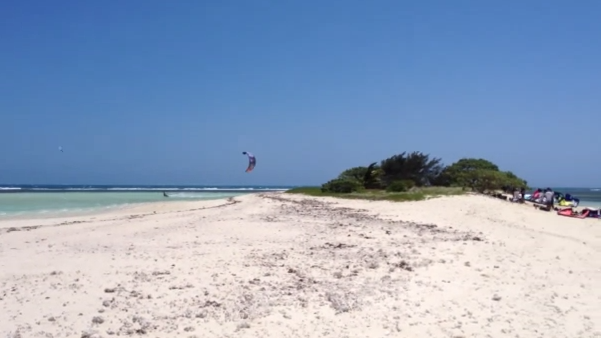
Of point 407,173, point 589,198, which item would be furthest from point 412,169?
point 589,198

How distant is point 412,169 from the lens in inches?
1416

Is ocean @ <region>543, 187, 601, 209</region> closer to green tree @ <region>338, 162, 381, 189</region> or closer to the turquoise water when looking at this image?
green tree @ <region>338, 162, 381, 189</region>

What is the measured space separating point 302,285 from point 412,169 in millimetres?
30554

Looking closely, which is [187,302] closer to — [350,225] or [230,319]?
[230,319]

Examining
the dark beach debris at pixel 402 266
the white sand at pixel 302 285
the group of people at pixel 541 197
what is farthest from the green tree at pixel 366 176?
the dark beach debris at pixel 402 266

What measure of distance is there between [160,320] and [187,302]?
594 millimetres

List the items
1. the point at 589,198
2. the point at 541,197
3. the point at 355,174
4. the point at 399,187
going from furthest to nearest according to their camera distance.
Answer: the point at 589,198 < the point at 355,174 < the point at 399,187 < the point at 541,197

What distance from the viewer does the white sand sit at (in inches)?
203

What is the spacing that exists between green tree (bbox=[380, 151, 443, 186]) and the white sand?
23998mm

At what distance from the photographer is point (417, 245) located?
32.6ft

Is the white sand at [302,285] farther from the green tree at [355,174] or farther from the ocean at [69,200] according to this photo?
the green tree at [355,174]

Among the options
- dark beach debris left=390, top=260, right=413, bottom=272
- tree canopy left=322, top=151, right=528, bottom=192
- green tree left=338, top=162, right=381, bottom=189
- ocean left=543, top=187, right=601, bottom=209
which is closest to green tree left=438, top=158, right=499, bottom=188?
tree canopy left=322, top=151, right=528, bottom=192

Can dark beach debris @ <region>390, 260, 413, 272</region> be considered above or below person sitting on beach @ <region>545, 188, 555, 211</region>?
below

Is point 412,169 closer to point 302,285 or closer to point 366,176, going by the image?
point 366,176
